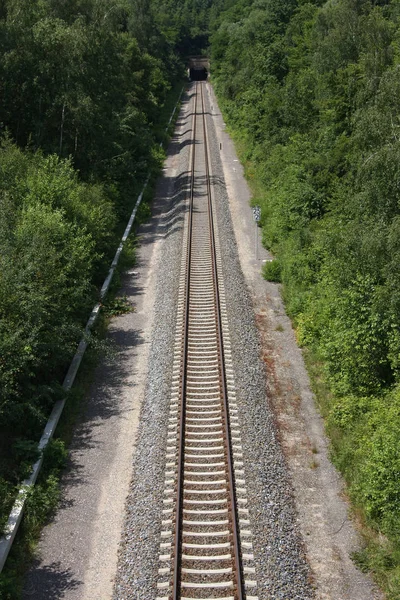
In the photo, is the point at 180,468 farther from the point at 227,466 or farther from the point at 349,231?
the point at 349,231

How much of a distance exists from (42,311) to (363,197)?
973 cm

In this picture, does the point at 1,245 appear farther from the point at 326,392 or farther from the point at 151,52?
the point at 151,52

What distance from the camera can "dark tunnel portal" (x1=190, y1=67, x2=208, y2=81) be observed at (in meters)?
107

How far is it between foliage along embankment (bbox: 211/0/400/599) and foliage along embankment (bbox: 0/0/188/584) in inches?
250

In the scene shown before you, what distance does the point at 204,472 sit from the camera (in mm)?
11516

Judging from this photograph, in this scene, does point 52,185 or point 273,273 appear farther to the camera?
point 273,273

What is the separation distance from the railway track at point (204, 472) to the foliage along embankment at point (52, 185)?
2.63 m

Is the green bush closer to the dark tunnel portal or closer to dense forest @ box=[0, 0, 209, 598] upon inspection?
dense forest @ box=[0, 0, 209, 598]

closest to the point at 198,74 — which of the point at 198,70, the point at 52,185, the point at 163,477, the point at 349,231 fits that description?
the point at 198,70

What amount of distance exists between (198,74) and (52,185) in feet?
311

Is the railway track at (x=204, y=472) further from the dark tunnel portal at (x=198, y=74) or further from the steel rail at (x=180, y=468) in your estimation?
the dark tunnel portal at (x=198, y=74)

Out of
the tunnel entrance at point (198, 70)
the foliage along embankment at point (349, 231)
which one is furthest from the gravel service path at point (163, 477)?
the tunnel entrance at point (198, 70)

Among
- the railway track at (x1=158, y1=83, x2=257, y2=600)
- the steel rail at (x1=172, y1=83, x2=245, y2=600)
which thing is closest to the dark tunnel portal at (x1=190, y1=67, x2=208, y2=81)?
the steel rail at (x1=172, y1=83, x2=245, y2=600)

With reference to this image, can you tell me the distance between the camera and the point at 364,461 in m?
11.1
